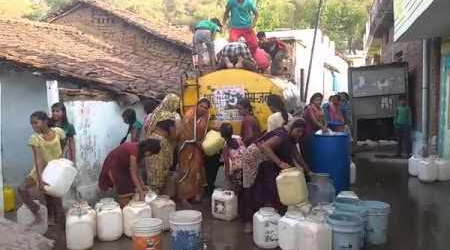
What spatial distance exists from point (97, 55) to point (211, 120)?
5.71m

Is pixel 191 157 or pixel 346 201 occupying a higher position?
pixel 191 157

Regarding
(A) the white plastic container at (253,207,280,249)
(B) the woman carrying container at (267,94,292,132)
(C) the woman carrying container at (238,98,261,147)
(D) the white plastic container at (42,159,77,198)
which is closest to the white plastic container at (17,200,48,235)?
(D) the white plastic container at (42,159,77,198)

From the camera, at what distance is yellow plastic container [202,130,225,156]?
746cm

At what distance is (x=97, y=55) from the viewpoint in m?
12.8

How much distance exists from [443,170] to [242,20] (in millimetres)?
4648

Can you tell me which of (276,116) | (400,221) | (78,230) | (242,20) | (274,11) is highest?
(274,11)

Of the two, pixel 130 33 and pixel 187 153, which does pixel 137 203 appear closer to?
pixel 187 153

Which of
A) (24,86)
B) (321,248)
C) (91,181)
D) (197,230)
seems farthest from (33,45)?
(321,248)

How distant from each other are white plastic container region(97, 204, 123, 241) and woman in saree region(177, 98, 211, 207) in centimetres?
172

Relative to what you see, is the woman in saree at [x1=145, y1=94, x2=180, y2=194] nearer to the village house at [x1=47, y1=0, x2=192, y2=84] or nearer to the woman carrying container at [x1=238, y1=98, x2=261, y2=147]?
the woman carrying container at [x1=238, y1=98, x2=261, y2=147]

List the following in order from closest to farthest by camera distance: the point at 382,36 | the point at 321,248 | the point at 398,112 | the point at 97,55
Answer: the point at 321,248, the point at 398,112, the point at 97,55, the point at 382,36

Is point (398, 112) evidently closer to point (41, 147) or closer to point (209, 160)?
point (209, 160)

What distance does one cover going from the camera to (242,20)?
398 inches

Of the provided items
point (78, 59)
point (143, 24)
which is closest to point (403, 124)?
point (78, 59)
